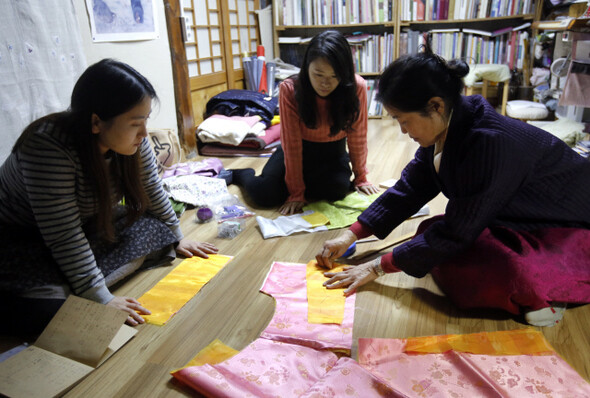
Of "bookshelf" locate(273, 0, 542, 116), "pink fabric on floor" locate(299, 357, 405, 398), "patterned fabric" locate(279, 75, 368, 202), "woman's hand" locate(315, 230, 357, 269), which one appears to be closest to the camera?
"pink fabric on floor" locate(299, 357, 405, 398)

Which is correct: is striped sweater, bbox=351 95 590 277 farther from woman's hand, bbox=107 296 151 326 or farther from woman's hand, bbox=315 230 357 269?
woman's hand, bbox=107 296 151 326

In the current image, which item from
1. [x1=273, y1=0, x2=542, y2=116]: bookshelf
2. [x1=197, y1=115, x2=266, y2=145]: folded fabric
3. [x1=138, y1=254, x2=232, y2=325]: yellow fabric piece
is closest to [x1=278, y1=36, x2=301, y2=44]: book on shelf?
[x1=273, y1=0, x2=542, y2=116]: bookshelf

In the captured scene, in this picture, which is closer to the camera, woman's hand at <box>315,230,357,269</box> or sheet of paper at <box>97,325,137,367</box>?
sheet of paper at <box>97,325,137,367</box>

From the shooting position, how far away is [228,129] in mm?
3062

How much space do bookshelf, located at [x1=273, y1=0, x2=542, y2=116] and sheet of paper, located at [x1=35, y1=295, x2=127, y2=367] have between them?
3.64 metres

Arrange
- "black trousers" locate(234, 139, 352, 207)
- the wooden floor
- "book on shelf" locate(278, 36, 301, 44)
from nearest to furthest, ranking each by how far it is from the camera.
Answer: the wooden floor, "black trousers" locate(234, 139, 352, 207), "book on shelf" locate(278, 36, 301, 44)

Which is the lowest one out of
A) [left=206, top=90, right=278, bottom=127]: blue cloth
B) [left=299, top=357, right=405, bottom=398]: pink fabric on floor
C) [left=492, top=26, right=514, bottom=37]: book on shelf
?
[left=299, top=357, right=405, bottom=398]: pink fabric on floor

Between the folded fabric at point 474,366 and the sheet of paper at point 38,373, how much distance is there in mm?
727

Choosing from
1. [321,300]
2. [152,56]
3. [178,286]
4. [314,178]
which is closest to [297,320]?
[321,300]

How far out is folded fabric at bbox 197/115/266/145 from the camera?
3.05 meters

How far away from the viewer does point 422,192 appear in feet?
4.95

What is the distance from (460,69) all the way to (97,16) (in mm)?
1940

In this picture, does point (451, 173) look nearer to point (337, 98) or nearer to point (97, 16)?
point (337, 98)

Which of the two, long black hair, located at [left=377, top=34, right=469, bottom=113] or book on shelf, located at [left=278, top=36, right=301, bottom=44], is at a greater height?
book on shelf, located at [left=278, top=36, right=301, bottom=44]
